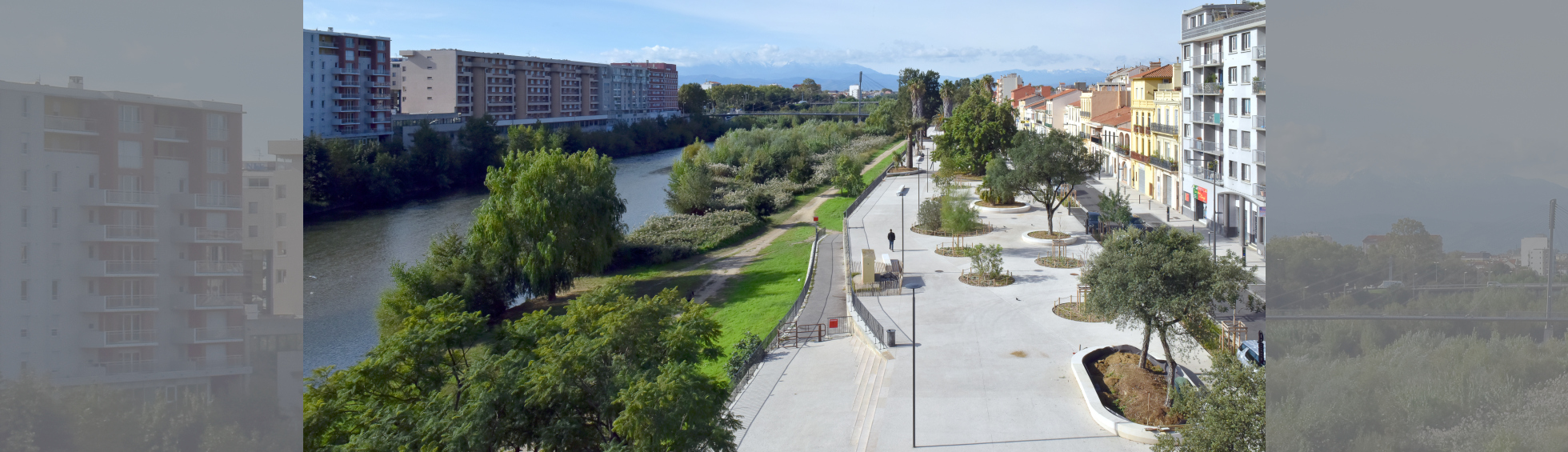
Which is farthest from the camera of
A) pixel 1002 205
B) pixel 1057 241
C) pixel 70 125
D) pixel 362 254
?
pixel 1002 205

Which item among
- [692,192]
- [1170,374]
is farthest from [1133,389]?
[692,192]

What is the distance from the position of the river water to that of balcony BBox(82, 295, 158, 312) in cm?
1417

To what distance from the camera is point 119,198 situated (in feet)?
7.77

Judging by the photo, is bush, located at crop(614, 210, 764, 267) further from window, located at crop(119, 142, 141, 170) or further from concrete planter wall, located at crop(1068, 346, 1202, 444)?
window, located at crop(119, 142, 141, 170)

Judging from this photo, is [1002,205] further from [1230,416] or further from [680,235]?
[1230,416]

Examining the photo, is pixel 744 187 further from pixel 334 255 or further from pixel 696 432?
pixel 696 432

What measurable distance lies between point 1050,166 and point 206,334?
76.0ft

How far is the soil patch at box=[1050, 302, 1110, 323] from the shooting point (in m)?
14.8

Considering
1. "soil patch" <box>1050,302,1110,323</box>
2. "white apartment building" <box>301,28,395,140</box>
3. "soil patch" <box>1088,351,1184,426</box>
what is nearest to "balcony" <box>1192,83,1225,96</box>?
"soil patch" <box>1050,302,1110,323</box>

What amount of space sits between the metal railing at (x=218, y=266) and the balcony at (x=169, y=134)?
0.33 m

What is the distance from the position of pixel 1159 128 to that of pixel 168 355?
3125 cm

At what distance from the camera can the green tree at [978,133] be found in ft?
124

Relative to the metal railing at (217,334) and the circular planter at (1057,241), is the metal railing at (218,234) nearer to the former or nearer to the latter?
the metal railing at (217,334)

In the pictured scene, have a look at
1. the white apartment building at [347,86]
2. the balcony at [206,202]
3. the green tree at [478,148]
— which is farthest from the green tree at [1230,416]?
the green tree at [478,148]
